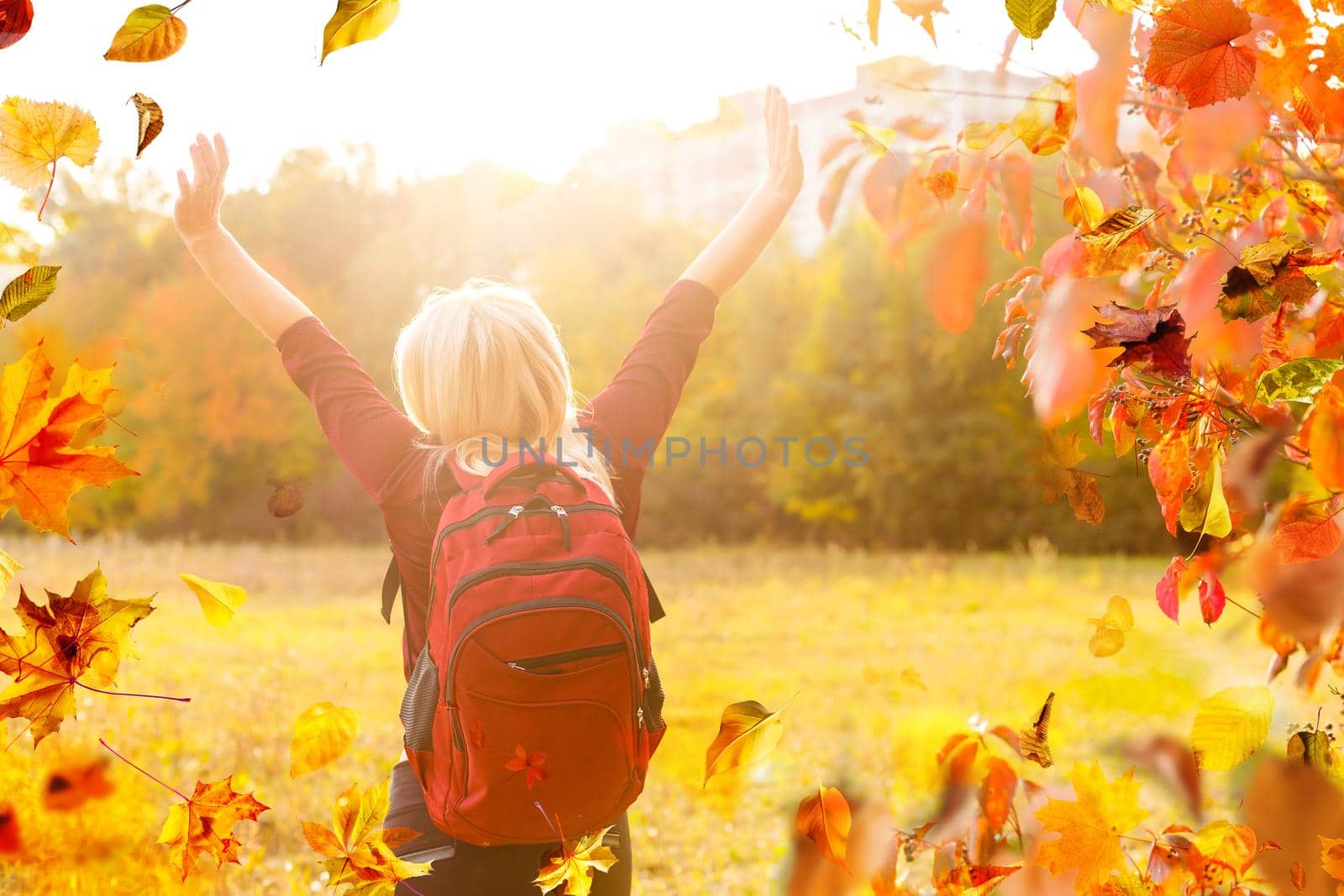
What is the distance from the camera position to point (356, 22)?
78 cm

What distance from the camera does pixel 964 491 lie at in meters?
17.3

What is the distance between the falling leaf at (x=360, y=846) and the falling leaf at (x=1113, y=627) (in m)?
0.97

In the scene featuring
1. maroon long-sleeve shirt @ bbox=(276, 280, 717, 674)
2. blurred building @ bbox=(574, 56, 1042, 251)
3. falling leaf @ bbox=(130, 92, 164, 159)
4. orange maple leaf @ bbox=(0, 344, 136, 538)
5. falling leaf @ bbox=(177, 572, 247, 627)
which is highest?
blurred building @ bbox=(574, 56, 1042, 251)

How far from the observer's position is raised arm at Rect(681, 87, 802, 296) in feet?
5.90

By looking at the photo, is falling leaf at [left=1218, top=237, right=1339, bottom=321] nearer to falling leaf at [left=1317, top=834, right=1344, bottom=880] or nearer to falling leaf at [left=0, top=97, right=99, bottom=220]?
falling leaf at [left=1317, top=834, right=1344, bottom=880]

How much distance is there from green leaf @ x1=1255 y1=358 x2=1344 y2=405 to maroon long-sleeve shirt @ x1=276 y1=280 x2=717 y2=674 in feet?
2.56

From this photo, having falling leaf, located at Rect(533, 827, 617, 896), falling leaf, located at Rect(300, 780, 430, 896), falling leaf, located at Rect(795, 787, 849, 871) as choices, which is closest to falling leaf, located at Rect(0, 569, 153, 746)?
falling leaf, located at Rect(300, 780, 430, 896)

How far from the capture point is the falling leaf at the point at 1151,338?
3.31 feet

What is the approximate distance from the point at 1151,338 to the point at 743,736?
2.33 ft

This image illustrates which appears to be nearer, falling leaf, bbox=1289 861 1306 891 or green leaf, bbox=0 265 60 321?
green leaf, bbox=0 265 60 321

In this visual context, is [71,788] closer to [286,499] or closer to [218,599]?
[286,499]

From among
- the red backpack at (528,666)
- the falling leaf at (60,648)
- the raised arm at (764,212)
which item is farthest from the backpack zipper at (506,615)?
the raised arm at (764,212)

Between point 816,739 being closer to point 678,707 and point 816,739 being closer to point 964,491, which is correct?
point 678,707

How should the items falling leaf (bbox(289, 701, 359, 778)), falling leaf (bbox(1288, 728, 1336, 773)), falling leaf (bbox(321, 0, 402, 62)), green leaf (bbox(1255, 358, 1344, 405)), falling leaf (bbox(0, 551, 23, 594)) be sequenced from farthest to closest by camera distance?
falling leaf (bbox(289, 701, 359, 778)) < falling leaf (bbox(1288, 728, 1336, 773)) < green leaf (bbox(1255, 358, 1344, 405)) < falling leaf (bbox(0, 551, 23, 594)) < falling leaf (bbox(321, 0, 402, 62))
